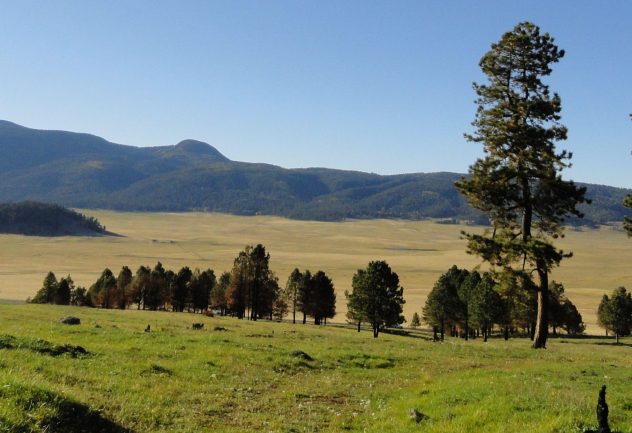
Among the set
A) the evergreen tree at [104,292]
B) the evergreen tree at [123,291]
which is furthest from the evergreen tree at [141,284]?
the evergreen tree at [104,292]

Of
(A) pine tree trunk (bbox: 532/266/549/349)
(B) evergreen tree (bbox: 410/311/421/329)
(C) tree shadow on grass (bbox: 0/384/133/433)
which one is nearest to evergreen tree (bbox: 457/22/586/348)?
(A) pine tree trunk (bbox: 532/266/549/349)

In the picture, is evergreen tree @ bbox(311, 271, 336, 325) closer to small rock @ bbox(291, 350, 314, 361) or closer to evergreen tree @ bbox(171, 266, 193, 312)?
evergreen tree @ bbox(171, 266, 193, 312)

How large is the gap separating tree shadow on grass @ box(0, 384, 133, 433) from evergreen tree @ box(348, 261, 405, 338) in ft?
190

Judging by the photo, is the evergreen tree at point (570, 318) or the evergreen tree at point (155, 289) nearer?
the evergreen tree at point (570, 318)

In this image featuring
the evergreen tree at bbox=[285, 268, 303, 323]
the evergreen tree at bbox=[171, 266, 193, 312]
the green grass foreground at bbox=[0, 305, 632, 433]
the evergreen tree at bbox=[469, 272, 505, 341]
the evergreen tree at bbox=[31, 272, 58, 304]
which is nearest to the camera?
the green grass foreground at bbox=[0, 305, 632, 433]

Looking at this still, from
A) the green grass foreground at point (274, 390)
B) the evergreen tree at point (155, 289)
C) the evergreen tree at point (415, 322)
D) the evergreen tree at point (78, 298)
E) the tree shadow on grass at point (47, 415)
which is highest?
the tree shadow on grass at point (47, 415)

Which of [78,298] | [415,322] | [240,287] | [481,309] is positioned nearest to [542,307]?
[481,309]

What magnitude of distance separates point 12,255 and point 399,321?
175m

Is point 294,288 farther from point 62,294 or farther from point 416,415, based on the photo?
point 416,415

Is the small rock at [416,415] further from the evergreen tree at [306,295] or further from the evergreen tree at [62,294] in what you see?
the evergreen tree at [62,294]

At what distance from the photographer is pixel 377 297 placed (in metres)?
67.2

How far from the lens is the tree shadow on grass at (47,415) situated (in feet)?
29.6

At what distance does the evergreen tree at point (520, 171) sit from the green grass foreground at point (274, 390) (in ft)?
24.2

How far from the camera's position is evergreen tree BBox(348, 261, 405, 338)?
2643 inches
